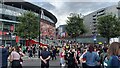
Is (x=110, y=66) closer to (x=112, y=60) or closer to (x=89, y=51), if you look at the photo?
(x=112, y=60)

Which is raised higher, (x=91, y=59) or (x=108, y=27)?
(x=108, y=27)

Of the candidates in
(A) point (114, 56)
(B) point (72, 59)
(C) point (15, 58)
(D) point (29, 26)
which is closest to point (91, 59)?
(C) point (15, 58)

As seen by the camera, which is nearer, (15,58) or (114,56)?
(114,56)

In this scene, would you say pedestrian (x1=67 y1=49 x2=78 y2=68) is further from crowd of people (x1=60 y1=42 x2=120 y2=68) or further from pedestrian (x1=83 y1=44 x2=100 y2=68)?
pedestrian (x1=83 y1=44 x2=100 y2=68)

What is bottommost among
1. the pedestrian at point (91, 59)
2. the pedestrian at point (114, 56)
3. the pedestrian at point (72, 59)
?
the pedestrian at point (72, 59)

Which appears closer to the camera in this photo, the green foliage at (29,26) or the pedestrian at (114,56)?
the pedestrian at (114,56)

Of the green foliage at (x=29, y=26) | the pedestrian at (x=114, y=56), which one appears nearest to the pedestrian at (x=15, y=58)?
the pedestrian at (x=114, y=56)

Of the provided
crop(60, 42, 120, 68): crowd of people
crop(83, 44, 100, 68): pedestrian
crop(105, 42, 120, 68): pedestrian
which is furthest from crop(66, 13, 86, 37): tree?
crop(105, 42, 120, 68): pedestrian

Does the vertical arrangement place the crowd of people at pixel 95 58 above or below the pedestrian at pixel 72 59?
above

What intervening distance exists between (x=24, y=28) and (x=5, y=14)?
774 inches

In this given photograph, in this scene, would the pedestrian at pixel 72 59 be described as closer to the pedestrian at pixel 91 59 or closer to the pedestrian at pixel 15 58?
the pedestrian at pixel 15 58

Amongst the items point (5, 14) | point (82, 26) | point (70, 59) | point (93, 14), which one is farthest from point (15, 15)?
point (93, 14)

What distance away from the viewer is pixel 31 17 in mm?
53312

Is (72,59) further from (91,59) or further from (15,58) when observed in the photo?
(91,59)
